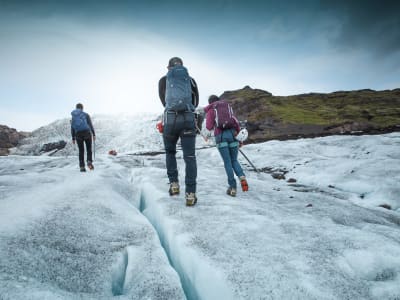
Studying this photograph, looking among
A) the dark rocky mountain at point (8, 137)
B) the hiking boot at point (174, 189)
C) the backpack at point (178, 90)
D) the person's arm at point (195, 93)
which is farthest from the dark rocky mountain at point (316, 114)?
the dark rocky mountain at point (8, 137)

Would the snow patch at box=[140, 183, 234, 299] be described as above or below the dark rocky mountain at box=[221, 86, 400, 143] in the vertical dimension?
below

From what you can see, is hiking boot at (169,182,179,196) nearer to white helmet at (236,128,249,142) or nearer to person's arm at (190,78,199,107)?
person's arm at (190,78,199,107)

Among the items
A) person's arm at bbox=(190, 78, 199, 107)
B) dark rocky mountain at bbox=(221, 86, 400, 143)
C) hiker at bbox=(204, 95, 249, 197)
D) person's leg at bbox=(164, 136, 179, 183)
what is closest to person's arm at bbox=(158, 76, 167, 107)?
person's arm at bbox=(190, 78, 199, 107)

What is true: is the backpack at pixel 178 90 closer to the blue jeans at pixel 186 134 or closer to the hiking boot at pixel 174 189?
the blue jeans at pixel 186 134

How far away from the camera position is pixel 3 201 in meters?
3.60

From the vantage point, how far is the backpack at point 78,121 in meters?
9.11

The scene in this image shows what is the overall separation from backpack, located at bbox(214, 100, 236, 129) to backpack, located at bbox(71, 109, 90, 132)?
6412 mm

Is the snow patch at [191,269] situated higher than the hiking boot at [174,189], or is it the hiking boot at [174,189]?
the hiking boot at [174,189]

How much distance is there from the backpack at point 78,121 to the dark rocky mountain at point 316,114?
19354 millimetres

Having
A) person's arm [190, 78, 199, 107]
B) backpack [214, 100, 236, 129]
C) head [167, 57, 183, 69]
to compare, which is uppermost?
head [167, 57, 183, 69]

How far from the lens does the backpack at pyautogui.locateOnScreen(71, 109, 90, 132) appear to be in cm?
911

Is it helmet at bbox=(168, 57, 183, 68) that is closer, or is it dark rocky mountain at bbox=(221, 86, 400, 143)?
helmet at bbox=(168, 57, 183, 68)

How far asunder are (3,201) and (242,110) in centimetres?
5597

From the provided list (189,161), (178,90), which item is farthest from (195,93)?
(189,161)
